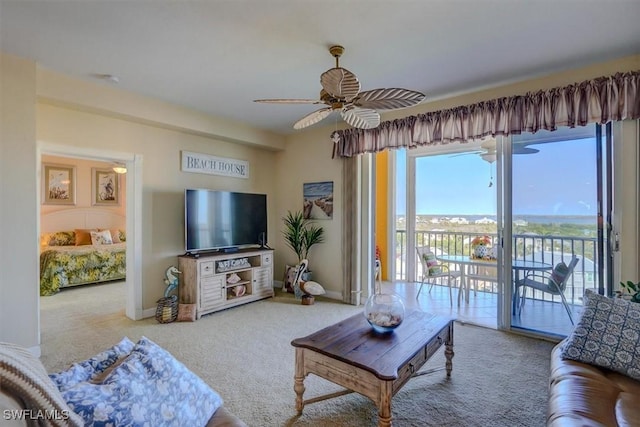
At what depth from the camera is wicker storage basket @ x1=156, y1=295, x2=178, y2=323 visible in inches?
137

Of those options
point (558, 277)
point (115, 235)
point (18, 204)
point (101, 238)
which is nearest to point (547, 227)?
point (558, 277)

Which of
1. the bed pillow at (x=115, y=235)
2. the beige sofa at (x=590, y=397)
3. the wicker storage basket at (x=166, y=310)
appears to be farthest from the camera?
the bed pillow at (x=115, y=235)

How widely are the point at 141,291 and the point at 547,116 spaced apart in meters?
4.70

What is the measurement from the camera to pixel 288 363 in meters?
2.59

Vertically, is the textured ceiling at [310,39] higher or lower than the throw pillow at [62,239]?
higher

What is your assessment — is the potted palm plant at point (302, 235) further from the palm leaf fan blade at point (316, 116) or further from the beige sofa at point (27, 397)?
the beige sofa at point (27, 397)

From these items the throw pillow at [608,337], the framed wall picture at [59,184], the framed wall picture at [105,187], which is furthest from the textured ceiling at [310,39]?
the framed wall picture at [105,187]

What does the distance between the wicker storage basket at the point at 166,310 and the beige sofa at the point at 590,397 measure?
11.4ft

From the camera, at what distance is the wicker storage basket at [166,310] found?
3486 mm

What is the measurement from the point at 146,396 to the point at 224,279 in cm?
318

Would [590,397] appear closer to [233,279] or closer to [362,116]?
[362,116]

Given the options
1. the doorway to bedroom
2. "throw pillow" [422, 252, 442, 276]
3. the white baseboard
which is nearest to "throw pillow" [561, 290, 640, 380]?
"throw pillow" [422, 252, 442, 276]

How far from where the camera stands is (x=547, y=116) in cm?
284

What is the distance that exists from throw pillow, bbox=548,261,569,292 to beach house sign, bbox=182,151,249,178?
4174 mm
